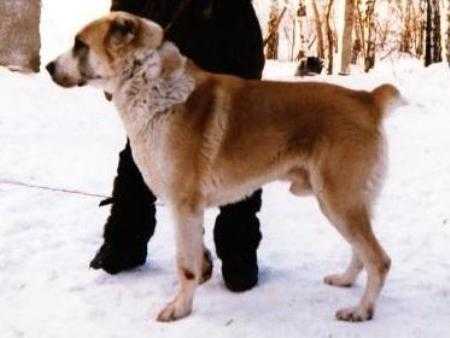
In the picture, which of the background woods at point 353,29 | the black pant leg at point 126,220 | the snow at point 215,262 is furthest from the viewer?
the background woods at point 353,29

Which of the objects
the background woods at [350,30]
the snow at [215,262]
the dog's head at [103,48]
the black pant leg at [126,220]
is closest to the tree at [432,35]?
the background woods at [350,30]

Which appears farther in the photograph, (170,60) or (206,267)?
(206,267)

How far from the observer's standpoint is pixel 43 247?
4434 mm

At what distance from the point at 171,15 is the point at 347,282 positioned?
1653 mm

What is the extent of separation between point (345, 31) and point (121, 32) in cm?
1282

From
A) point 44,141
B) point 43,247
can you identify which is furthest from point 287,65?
point 43,247

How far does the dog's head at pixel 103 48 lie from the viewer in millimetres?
3309

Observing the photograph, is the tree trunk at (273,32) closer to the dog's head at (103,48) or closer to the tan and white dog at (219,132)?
the tan and white dog at (219,132)

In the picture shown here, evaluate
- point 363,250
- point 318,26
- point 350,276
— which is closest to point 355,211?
point 363,250

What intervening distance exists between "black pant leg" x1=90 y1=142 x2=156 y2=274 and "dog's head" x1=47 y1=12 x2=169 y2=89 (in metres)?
0.71

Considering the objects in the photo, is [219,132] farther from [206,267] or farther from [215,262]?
[215,262]

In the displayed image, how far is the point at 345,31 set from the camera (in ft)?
51.0

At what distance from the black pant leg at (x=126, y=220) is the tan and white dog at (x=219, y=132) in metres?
0.57

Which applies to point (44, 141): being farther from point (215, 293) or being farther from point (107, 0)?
point (107, 0)
